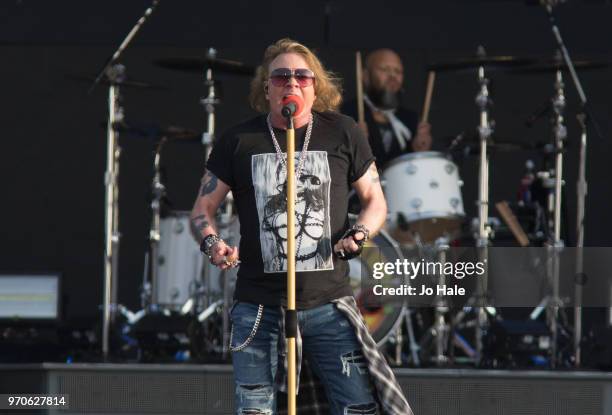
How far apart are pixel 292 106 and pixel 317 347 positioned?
2.75ft

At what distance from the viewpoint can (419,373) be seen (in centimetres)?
640

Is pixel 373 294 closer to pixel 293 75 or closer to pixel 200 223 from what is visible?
pixel 200 223

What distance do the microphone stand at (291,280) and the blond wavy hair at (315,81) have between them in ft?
1.61

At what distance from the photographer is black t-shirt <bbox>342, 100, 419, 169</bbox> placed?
857 centimetres

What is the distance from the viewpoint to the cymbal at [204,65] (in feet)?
26.3

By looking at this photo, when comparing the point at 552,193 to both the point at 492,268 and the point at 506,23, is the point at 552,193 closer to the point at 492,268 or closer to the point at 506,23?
the point at 492,268

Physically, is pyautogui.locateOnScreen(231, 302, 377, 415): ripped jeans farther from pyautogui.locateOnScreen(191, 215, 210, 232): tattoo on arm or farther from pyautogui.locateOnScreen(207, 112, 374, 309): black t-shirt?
pyautogui.locateOnScreen(191, 215, 210, 232): tattoo on arm

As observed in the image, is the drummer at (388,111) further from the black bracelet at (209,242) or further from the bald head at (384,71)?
the black bracelet at (209,242)


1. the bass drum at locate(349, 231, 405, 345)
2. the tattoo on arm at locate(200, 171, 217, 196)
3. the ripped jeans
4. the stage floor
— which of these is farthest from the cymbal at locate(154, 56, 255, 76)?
the ripped jeans

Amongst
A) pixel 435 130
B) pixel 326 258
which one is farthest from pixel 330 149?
pixel 435 130

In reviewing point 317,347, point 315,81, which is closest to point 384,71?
point 315,81

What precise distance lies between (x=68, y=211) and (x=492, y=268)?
3464 mm

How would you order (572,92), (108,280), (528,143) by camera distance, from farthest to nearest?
1. (572,92)
2. (528,143)
3. (108,280)

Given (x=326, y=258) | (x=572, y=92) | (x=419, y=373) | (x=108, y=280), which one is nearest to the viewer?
(x=326, y=258)
